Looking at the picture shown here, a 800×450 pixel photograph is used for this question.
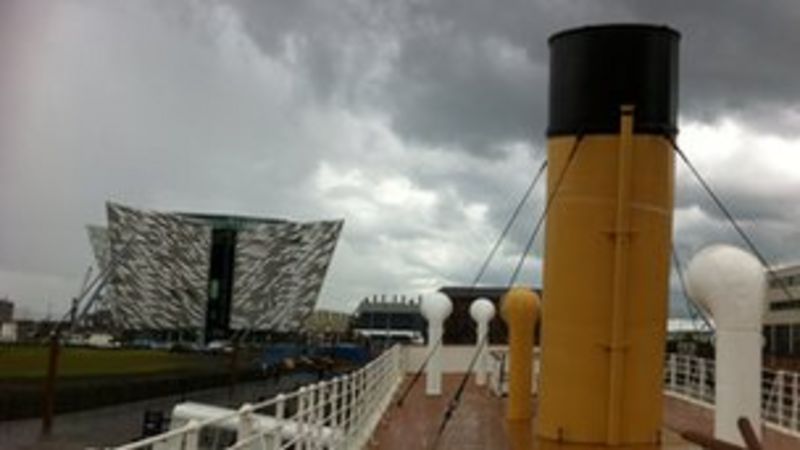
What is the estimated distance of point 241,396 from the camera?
42.9m

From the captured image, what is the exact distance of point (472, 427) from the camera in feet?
40.5

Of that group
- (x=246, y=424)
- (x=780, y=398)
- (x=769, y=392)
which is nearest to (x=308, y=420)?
(x=246, y=424)

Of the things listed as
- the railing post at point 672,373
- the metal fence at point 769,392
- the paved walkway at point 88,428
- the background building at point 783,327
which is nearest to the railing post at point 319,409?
the metal fence at point 769,392

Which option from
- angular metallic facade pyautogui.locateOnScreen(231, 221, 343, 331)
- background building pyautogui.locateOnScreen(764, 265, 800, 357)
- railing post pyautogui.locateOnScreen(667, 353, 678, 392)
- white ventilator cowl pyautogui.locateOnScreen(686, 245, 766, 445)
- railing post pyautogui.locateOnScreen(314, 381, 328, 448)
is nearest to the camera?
white ventilator cowl pyautogui.locateOnScreen(686, 245, 766, 445)

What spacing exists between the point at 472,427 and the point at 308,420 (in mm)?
4842

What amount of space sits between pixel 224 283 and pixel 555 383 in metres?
118

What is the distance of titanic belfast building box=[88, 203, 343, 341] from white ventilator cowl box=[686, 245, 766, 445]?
11449 centimetres

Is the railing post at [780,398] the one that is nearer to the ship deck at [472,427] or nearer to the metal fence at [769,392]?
the metal fence at [769,392]

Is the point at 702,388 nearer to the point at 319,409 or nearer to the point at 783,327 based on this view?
the point at 319,409

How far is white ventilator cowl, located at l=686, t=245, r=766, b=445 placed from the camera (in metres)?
6.74

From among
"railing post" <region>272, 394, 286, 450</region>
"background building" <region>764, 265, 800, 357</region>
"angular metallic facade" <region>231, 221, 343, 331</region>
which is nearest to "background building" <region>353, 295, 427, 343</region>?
"angular metallic facade" <region>231, 221, 343, 331</region>

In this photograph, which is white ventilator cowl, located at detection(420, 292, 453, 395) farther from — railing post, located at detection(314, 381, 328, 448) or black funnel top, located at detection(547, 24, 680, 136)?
black funnel top, located at detection(547, 24, 680, 136)

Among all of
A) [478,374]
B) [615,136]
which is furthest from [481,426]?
[478,374]

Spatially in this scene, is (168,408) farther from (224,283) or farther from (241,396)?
(224,283)
